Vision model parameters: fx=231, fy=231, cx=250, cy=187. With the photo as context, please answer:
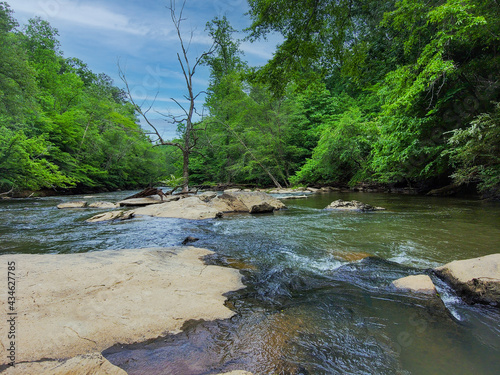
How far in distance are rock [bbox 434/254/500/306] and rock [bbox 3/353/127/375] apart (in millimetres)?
3032

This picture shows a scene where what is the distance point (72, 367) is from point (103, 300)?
821 mm

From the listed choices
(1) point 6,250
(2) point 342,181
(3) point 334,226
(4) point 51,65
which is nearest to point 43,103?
(4) point 51,65

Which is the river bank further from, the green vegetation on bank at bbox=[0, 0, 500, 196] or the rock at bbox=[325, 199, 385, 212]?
the rock at bbox=[325, 199, 385, 212]

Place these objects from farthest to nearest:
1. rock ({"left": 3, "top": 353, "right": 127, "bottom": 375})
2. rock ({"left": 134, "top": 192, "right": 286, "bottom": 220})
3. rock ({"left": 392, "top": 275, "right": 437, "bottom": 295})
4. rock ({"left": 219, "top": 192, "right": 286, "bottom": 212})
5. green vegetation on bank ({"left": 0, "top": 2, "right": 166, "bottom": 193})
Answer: green vegetation on bank ({"left": 0, "top": 2, "right": 166, "bottom": 193}), rock ({"left": 219, "top": 192, "right": 286, "bottom": 212}), rock ({"left": 134, "top": 192, "right": 286, "bottom": 220}), rock ({"left": 392, "top": 275, "right": 437, "bottom": 295}), rock ({"left": 3, "top": 353, "right": 127, "bottom": 375})

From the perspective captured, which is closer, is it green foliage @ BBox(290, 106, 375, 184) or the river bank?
the river bank

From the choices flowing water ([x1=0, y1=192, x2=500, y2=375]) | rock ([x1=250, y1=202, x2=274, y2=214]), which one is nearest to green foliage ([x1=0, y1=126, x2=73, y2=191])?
flowing water ([x1=0, y1=192, x2=500, y2=375])

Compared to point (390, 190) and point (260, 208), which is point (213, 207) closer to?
point (260, 208)

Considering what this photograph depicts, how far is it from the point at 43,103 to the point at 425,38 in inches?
1023

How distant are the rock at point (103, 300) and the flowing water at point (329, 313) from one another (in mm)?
152

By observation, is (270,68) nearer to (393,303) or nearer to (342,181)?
(393,303)

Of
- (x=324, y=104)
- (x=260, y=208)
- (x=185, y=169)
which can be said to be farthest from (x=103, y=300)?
(x=324, y=104)

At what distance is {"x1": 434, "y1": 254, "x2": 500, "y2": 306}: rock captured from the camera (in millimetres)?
2193

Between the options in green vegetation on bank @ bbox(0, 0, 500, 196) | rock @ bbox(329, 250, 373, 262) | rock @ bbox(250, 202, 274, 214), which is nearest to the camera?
rock @ bbox(329, 250, 373, 262)

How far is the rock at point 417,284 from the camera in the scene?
7.79 ft
